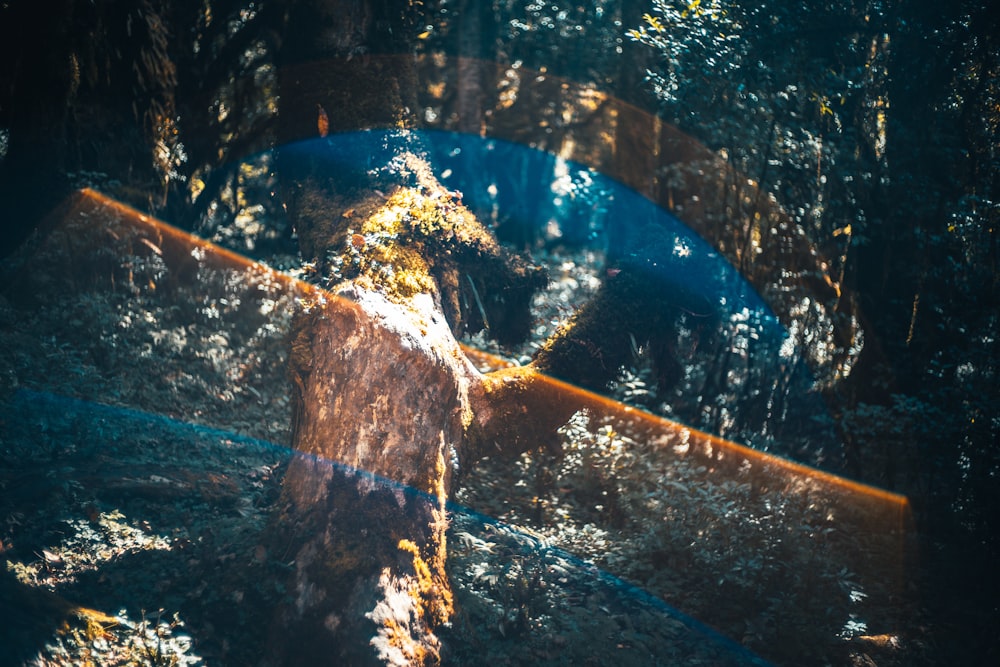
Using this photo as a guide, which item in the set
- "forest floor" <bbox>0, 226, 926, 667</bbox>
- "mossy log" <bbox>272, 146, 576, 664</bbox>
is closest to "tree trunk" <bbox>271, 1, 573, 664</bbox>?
"mossy log" <bbox>272, 146, 576, 664</bbox>

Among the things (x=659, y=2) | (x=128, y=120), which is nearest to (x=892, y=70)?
(x=659, y=2)

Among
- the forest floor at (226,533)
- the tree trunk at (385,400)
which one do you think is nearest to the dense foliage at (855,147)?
the forest floor at (226,533)

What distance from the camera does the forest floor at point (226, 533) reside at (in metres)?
4.71

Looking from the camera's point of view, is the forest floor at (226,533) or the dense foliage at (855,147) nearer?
the forest floor at (226,533)

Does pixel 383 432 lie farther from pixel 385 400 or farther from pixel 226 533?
pixel 226 533

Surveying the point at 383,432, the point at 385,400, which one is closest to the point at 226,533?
the point at 383,432

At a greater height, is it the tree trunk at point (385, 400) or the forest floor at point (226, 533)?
the tree trunk at point (385, 400)

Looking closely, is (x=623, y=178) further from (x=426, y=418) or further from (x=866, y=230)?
(x=426, y=418)

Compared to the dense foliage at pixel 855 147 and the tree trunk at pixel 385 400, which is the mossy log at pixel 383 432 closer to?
the tree trunk at pixel 385 400

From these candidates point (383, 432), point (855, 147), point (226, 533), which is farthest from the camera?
point (855, 147)

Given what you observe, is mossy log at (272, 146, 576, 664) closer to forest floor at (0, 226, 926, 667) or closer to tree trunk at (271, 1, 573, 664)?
tree trunk at (271, 1, 573, 664)

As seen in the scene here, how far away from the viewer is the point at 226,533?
571 centimetres

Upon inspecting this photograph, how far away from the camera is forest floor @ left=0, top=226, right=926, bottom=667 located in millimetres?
4707

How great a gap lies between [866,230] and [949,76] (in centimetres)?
169
